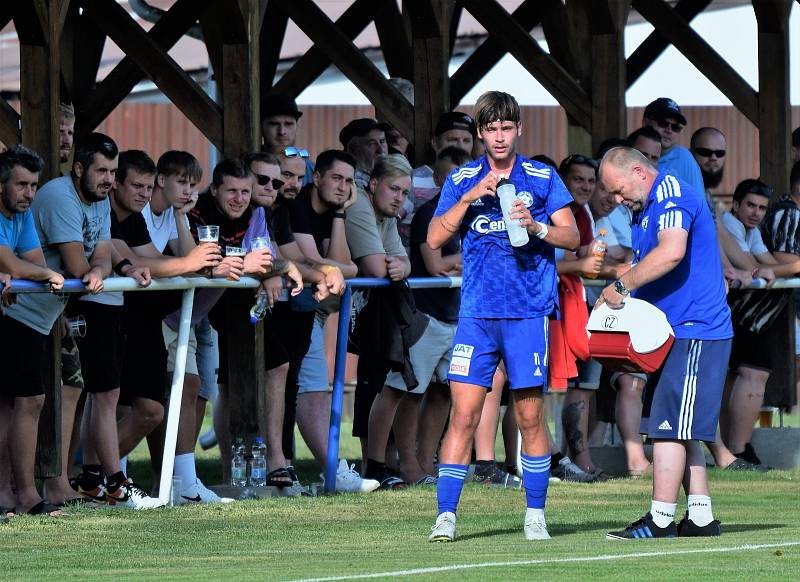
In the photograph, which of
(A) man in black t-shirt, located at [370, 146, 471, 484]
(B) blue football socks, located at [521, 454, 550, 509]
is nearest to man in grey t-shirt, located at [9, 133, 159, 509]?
(A) man in black t-shirt, located at [370, 146, 471, 484]

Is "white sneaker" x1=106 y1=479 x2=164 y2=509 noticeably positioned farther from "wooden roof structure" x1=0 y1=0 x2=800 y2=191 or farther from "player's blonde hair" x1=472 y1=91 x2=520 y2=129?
"player's blonde hair" x1=472 y1=91 x2=520 y2=129

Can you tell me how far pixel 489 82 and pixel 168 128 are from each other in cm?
626

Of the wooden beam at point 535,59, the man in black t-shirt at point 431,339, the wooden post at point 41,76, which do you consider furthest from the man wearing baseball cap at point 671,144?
the wooden post at point 41,76

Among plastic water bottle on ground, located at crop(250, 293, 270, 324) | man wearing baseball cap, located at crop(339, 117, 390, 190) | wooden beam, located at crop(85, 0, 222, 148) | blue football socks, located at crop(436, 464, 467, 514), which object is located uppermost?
wooden beam, located at crop(85, 0, 222, 148)

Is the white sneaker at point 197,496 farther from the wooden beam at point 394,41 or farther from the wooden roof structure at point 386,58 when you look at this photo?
the wooden beam at point 394,41

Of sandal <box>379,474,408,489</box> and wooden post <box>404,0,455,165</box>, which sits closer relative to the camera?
sandal <box>379,474,408,489</box>

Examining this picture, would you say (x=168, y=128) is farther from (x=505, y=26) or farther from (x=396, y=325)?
(x=396, y=325)

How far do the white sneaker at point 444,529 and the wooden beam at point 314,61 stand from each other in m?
7.48

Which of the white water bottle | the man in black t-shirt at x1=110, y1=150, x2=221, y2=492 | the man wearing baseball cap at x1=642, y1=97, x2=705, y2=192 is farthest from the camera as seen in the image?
the man wearing baseball cap at x1=642, y1=97, x2=705, y2=192

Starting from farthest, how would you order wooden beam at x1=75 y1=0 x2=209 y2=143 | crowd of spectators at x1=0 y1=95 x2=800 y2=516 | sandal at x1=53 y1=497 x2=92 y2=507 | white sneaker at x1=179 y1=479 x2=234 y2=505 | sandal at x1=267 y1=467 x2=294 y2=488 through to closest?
wooden beam at x1=75 y1=0 x2=209 y2=143
sandal at x1=267 y1=467 x2=294 y2=488
white sneaker at x1=179 y1=479 x2=234 y2=505
sandal at x1=53 y1=497 x2=92 y2=507
crowd of spectators at x1=0 y1=95 x2=800 y2=516

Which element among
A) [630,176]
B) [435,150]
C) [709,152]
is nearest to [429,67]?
[435,150]

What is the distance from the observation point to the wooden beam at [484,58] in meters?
15.5

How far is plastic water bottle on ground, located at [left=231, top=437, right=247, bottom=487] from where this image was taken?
400 inches

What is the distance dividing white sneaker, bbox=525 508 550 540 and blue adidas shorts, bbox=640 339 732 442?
629mm
